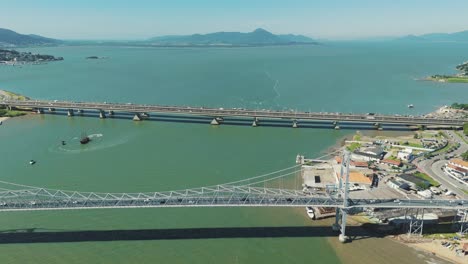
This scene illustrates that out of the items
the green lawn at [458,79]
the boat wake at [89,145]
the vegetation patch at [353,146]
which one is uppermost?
the green lawn at [458,79]

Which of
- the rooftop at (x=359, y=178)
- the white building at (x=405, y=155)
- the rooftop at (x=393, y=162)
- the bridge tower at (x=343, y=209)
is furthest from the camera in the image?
the white building at (x=405, y=155)

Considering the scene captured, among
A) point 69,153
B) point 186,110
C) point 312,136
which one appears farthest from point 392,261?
point 186,110

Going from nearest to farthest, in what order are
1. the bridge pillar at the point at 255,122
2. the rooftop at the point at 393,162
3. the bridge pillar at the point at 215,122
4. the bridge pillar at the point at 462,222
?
the bridge pillar at the point at 462,222 < the rooftop at the point at 393,162 < the bridge pillar at the point at 255,122 < the bridge pillar at the point at 215,122

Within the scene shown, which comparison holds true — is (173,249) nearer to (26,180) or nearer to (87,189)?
(87,189)

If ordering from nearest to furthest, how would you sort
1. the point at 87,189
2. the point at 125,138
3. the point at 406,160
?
the point at 87,189
the point at 406,160
the point at 125,138

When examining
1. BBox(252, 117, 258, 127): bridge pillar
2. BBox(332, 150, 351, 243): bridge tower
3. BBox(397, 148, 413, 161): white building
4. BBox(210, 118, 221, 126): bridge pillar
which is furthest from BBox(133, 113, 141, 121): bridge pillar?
BBox(332, 150, 351, 243): bridge tower

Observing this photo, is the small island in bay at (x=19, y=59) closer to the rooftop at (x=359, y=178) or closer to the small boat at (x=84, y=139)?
the small boat at (x=84, y=139)

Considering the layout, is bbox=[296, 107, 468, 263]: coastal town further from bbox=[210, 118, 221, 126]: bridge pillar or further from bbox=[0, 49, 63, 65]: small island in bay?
bbox=[0, 49, 63, 65]: small island in bay

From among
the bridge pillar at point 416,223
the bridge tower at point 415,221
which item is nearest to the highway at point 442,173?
the bridge tower at point 415,221
